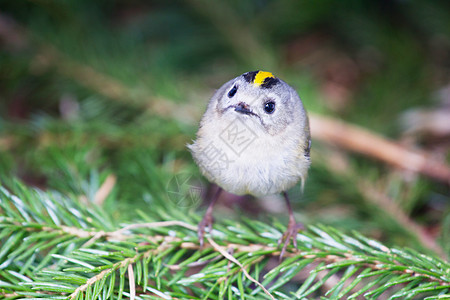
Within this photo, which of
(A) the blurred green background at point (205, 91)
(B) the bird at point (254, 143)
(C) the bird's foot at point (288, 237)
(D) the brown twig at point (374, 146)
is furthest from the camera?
(D) the brown twig at point (374, 146)

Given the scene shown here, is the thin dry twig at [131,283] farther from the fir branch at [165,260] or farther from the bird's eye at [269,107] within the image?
the bird's eye at [269,107]

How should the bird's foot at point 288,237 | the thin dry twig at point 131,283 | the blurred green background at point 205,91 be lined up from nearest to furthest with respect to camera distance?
the thin dry twig at point 131,283, the bird's foot at point 288,237, the blurred green background at point 205,91

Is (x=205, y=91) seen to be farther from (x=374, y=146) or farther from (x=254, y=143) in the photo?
(x=254, y=143)

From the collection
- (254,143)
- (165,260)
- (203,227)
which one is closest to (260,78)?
(254,143)

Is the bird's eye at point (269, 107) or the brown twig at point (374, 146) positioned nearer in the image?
the bird's eye at point (269, 107)

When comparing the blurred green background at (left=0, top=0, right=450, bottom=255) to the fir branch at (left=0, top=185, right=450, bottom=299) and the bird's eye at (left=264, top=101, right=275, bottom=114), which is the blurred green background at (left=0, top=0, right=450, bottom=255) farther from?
the bird's eye at (left=264, top=101, right=275, bottom=114)

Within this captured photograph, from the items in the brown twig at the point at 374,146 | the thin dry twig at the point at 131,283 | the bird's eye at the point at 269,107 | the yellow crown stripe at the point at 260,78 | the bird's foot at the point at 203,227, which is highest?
the brown twig at the point at 374,146

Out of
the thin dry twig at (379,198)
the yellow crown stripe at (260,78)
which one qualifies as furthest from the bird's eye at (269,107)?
the thin dry twig at (379,198)
